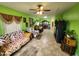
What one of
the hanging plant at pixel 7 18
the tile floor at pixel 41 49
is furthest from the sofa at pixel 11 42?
the hanging plant at pixel 7 18

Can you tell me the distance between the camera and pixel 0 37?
74.1 inches

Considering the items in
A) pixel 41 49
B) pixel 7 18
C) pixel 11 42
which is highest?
pixel 7 18

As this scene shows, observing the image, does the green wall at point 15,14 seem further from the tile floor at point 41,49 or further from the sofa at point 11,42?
the tile floor at point 41,49

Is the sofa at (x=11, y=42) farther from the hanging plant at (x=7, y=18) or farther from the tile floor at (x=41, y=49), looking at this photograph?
the hanging plant at (x=7, y=18)

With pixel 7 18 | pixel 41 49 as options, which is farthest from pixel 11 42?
pixel 41 49

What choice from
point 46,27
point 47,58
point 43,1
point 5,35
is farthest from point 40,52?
point 43,1

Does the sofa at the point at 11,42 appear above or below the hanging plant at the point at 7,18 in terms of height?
below

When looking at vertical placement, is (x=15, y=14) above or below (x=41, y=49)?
above

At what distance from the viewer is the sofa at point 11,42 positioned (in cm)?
190

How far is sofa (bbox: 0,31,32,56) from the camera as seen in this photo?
1.90m

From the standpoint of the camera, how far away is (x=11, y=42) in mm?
2047

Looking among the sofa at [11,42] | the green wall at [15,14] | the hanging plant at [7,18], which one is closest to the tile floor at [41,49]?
the sofa at [11,42]

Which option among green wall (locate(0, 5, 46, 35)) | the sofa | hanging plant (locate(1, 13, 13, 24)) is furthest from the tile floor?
hanging plant (locate(1, 13, 13, 24))

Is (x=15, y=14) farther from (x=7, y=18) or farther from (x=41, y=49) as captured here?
(x=41, y=49)
